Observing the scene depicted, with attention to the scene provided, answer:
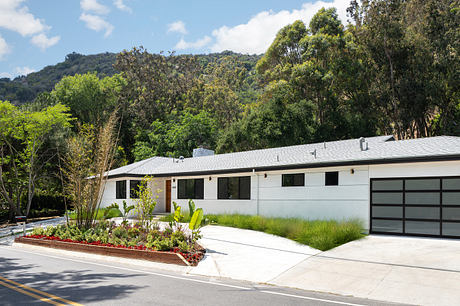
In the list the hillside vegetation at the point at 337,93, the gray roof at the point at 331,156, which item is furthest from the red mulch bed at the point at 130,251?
the hillside vegetation at the point at 337,93

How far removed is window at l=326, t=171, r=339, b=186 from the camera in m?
16.5

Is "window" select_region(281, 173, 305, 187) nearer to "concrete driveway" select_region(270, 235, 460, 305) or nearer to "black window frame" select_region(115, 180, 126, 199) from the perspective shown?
"concrete driveway" select_region(270, 235, 460, 305)

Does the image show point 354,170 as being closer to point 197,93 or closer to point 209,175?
point 209,175

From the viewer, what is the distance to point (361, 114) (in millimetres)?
32438

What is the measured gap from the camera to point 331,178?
16672 millimetres

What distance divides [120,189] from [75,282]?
18.4 m

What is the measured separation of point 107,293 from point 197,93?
40351 millimetres

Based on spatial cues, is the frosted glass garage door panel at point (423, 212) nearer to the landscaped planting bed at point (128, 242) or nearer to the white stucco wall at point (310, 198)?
the white stucco wall at point (310, 198)

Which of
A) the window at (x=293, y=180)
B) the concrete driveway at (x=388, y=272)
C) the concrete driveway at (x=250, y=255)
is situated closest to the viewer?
the concrete driveway at (x=388, y=272)

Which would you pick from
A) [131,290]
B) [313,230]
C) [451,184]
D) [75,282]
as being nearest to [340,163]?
[313,230]

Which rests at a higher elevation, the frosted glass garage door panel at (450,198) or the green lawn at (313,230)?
the frosted glass garage door panel at (450,198)

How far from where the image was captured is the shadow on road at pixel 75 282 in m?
7.63

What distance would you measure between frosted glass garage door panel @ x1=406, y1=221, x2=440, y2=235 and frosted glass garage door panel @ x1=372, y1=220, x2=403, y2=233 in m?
0.33

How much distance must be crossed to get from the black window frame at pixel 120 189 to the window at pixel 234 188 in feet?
26.7
